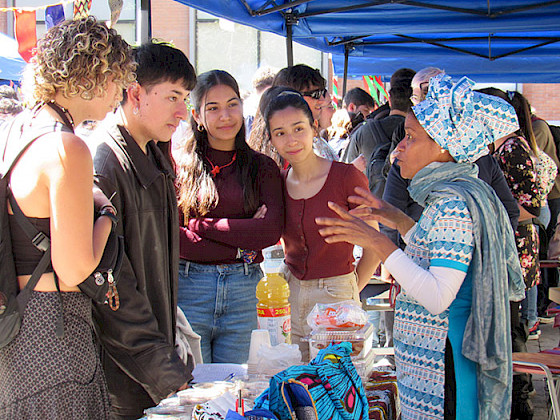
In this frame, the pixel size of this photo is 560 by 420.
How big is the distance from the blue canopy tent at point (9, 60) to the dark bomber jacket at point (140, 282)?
21.7 feet

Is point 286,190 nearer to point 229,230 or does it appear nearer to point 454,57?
point 229,230

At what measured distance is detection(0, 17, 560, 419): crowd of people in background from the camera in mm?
1765

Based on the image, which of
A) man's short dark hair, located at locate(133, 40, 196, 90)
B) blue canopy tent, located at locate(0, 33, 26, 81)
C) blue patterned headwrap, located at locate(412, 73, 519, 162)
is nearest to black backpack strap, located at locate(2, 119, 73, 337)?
man's short dark hair, located at locate(133, 40, 196, 90)

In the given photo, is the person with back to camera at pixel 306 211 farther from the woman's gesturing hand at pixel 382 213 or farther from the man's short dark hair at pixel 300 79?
the man's short dark hair at pixel 300 79

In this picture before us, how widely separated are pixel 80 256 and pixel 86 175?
230 millimetres

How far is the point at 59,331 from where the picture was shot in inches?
70.2

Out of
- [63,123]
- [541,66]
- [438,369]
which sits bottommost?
[438,369]

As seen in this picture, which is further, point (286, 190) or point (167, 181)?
point (286, 190)

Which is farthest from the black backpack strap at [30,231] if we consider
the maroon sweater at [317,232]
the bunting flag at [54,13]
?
the bunting flag at [54,13]

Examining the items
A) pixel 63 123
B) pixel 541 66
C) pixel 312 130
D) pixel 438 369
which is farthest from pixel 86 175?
pixel 541 66

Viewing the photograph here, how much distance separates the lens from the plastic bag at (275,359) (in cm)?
204

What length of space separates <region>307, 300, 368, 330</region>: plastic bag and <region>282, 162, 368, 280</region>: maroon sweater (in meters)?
0.64

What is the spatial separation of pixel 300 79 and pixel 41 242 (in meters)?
2.39

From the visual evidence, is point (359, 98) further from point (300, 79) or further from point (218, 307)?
point (218, 307)
